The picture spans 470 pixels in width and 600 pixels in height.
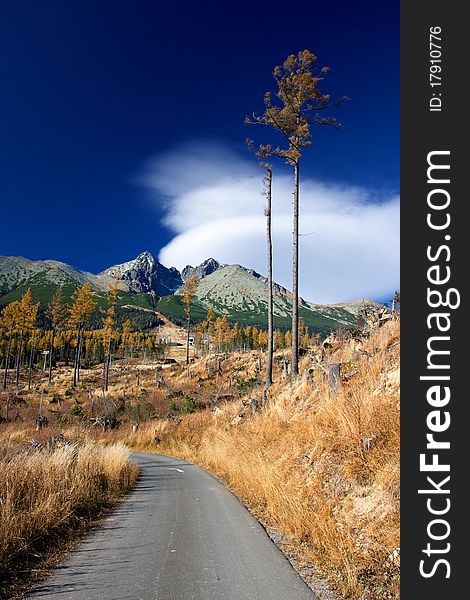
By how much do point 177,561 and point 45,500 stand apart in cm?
270

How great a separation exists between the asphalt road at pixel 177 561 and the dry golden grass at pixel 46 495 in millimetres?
536

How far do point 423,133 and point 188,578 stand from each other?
507 cm

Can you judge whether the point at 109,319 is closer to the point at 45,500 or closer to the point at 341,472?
the point at 45,500

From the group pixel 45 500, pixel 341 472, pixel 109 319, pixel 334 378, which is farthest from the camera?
pixel 109 319

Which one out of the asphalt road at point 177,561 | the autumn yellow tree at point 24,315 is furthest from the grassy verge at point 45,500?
the autumn yellow tree at point 24,315

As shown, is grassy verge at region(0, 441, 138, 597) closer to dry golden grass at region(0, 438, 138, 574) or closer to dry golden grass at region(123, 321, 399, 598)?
dry golden grass at region(0, 438, 138, 574)

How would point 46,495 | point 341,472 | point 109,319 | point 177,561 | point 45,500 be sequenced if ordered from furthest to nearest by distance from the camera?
point 109,319 → point 46,495 → point 45,500 → point 341,472 → point 177,561

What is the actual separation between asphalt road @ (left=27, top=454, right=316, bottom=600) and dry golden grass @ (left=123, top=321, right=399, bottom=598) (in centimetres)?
49

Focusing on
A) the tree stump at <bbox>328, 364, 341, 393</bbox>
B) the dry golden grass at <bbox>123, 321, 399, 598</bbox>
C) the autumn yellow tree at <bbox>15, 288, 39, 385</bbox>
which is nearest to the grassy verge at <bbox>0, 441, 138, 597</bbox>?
the dry golden grass at <bbox>123, 321, 399, 598</bbox>

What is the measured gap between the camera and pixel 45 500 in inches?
263

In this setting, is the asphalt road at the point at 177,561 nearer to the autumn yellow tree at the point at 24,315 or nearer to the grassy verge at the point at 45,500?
the grassy verge at the point at 45,500

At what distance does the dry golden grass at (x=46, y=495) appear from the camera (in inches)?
211

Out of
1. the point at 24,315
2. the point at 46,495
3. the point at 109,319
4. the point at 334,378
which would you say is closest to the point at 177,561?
the point at 46,495

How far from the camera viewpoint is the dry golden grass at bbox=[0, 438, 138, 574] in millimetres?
5367
